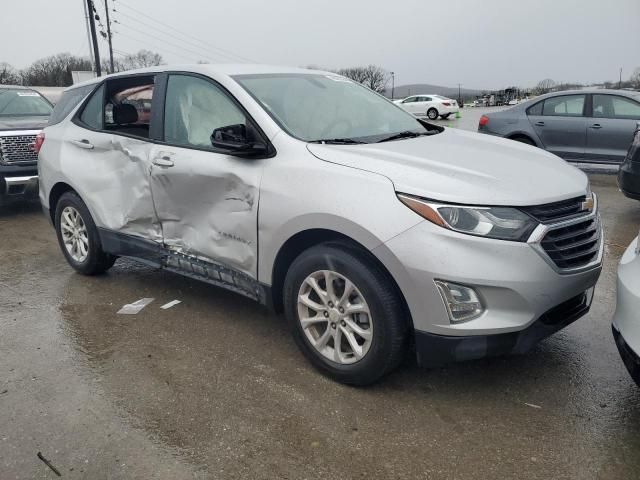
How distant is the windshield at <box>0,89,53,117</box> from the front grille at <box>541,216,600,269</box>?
8.58 metres

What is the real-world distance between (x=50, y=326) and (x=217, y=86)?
6.85 feet

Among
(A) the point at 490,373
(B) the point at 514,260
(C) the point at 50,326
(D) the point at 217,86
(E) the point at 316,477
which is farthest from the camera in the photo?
(C) the point at 50,326

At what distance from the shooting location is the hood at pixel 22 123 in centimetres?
759

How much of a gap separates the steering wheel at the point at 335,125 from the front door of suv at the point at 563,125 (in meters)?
6.63

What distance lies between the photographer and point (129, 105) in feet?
14.2

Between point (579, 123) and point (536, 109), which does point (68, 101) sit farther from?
point (579, 123)

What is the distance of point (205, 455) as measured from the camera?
248 cm

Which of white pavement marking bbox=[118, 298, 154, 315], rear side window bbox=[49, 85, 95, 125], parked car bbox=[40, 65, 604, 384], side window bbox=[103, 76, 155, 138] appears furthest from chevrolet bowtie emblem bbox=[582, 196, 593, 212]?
rear side window bbox=[49, 85, 95, 125]

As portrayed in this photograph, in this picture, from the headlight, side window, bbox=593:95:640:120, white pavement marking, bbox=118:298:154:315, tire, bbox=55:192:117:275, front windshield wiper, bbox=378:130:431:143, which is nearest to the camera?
the headlight

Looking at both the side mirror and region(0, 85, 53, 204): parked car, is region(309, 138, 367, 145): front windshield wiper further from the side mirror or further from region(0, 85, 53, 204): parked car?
region(0, 85, 53, 204): parked car

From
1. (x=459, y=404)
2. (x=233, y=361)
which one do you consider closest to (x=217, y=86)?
(x=233, y=361)

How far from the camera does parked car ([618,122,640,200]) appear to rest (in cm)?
597

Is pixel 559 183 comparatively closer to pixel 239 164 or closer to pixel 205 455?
pixel 239 164

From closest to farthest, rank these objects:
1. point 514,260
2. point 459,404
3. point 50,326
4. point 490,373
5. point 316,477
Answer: point 316,477, point 514,260, point 459,404, point 490,373, point 50,326
